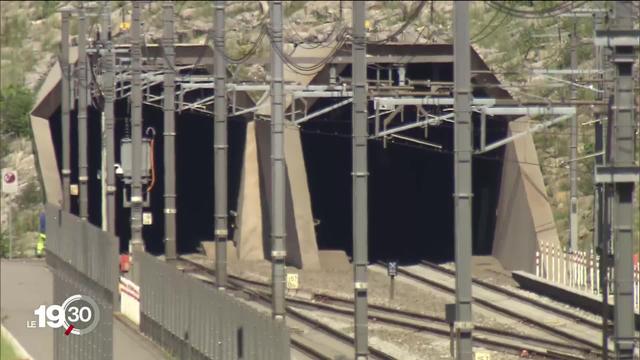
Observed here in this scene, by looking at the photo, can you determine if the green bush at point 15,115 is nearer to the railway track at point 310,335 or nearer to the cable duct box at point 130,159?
the cable duct box at point 130,159

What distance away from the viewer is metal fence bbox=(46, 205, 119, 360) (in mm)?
26781

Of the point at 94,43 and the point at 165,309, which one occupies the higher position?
the point at 94,43

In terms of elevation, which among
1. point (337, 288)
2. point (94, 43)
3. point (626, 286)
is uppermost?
point (94, 43)

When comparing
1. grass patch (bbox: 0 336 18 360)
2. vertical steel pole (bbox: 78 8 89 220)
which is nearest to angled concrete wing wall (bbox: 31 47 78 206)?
vertical steel pole (bbox: 78 8 89 220)

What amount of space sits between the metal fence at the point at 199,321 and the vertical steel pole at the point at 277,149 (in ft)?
4.99

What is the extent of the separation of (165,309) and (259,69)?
2602 centimetres

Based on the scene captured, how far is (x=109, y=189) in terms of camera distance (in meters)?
43.4

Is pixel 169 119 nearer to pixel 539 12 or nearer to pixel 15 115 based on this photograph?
pixel 539 12

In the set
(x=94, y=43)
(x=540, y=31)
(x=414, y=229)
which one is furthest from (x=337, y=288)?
(x=540, y=31)

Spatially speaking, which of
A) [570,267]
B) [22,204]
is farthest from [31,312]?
[22,204]

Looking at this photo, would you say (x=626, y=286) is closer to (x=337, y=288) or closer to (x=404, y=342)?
(x=404, y=342)

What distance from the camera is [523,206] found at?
131 ft

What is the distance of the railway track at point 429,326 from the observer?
2862cm

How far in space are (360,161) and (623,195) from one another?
7.26 metres
